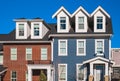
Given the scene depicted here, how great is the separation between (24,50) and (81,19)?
25.5 ft

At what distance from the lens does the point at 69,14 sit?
45938mm

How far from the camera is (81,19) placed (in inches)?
1801

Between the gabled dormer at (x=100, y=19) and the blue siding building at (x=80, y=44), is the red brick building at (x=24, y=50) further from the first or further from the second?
the gabled dormer at (x=100, y=19)

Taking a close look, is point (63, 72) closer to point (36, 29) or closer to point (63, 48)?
point (63, 48)

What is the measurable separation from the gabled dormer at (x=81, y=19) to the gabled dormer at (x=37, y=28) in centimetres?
437

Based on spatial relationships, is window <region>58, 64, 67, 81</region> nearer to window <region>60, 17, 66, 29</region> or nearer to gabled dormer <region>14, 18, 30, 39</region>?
window <region>60, 17, 66, 29</region>

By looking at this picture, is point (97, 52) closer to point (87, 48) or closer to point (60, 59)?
point (87, 48)

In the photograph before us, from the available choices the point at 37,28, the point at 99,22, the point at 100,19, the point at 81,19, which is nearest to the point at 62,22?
the point at 81,19

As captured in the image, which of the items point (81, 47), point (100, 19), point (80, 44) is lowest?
point (81, 47)

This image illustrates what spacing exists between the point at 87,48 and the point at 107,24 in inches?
161

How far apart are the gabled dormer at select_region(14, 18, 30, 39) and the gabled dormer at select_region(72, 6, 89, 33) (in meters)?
6.20

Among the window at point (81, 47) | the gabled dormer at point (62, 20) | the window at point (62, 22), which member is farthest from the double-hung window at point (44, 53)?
the window at point (81, 47)

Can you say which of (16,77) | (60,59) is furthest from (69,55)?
(16,77)

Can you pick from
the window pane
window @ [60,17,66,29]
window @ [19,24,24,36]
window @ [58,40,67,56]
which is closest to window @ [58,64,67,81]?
window @ [58,40,67,56]
